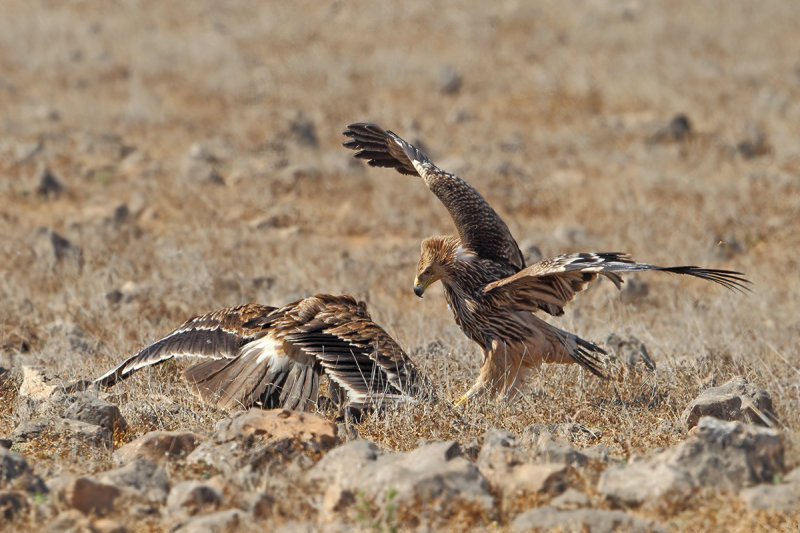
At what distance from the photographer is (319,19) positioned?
20625mm

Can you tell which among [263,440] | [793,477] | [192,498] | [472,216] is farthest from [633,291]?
[192,498]

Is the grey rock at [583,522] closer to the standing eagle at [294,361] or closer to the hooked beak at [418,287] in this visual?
the standing eagle at [294,361]

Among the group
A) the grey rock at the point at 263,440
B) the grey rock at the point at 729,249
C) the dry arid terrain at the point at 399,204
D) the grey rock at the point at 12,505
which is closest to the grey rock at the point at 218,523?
the dry arid terrain at the point at 399,204

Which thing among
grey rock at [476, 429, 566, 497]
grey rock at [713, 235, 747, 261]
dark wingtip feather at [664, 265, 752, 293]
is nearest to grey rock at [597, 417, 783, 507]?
grey rock at [476, 429, 566, 497]

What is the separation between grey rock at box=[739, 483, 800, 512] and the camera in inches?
A: 141

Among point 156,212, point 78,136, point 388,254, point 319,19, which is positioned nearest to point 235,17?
point 319,19

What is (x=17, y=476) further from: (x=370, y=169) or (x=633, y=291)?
(x=370, y=169)

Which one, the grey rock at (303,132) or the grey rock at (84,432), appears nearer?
the grey rock at (84,432)

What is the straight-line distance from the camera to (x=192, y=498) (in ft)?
11.8

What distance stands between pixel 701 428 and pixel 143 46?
16135 millimetres

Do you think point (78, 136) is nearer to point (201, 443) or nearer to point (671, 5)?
point (201, 443)

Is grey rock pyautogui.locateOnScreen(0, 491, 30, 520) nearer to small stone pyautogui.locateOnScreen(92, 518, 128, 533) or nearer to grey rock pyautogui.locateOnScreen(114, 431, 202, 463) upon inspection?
small stone pyautogui.locateOnScreen(92, 518, 128, 533)

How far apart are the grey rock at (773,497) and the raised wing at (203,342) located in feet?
8.51

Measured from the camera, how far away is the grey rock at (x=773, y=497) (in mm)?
3594
